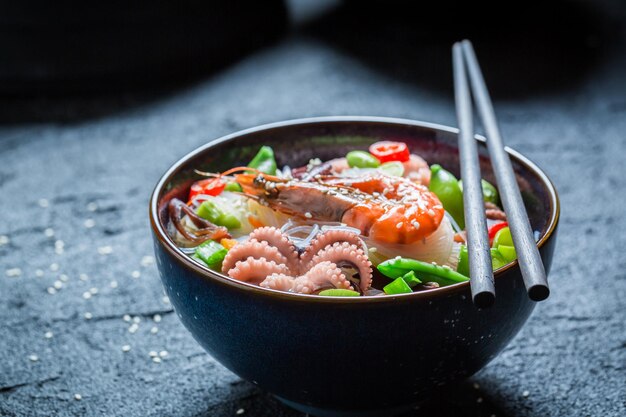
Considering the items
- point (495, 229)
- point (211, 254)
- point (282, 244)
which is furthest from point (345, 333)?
point (495, 229)

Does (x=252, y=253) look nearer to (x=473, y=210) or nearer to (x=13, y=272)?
(x=473, y=210)

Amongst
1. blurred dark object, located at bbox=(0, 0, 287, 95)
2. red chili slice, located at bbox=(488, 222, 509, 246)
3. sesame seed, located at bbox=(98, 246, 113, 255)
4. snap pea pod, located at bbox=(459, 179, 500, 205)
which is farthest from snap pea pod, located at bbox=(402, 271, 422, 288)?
blurred dark object, located at bbox=(0, 0, 287, 95)

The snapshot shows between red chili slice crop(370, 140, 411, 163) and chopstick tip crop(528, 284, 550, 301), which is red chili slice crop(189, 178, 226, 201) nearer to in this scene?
red chili slice crop(370, 140, 411, 163)

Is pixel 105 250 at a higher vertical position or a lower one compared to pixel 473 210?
lower

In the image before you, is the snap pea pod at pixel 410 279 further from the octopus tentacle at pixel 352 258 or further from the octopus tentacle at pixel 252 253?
the octopus tentacle at pixel 252 253

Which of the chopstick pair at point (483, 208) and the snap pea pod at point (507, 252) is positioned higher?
the chopstick pair at point (483, 208)

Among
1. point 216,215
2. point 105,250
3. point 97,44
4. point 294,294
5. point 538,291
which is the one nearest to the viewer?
point 538,291

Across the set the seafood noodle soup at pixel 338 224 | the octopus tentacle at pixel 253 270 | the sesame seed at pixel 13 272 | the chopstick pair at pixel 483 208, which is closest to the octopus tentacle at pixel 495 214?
the seafood noodle soup at pixel 338 224
